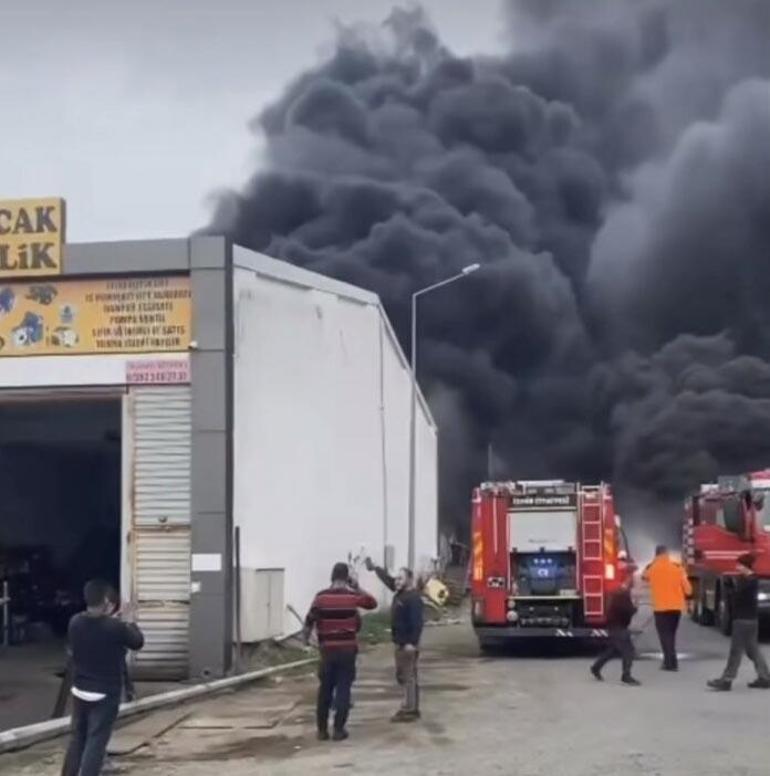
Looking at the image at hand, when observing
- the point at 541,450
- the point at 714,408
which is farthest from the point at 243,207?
the point at 714,408

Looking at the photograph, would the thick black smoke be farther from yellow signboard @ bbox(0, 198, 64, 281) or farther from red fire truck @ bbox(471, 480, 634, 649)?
yellow signboard @ bbox(0, 198, 64, 281)

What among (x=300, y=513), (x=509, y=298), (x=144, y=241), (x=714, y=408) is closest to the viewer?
(x=144, y=241)

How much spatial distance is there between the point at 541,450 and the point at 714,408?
8.21m

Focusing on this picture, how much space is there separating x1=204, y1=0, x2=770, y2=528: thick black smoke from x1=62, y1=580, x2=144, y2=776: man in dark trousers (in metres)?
51.0

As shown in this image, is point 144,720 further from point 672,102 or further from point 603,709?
point 672,102

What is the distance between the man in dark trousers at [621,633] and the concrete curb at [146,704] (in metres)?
4.44

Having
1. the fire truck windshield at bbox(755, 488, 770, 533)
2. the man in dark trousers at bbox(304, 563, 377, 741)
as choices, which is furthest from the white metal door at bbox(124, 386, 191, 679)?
the fire truck windshield at bbox(755, 488, 770, 533)

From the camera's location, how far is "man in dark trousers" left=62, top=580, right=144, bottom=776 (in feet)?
29.9

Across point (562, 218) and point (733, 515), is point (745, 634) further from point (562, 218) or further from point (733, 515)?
point (562, 218)

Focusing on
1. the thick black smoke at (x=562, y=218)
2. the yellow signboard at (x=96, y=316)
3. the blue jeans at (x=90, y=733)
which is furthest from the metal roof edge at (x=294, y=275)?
the thick black smoke at (x=562, y=218)

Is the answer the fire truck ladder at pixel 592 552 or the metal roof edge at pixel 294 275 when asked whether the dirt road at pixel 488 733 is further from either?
the metal roof edge at pixel 294 275

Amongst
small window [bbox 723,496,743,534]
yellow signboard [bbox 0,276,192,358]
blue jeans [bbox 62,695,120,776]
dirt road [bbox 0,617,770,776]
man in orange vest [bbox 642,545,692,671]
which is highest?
yellow signboard [bbox 0,276,192,358]

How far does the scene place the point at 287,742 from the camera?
1241 centimetres

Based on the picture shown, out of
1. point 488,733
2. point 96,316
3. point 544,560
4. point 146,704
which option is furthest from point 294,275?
point 488,733
